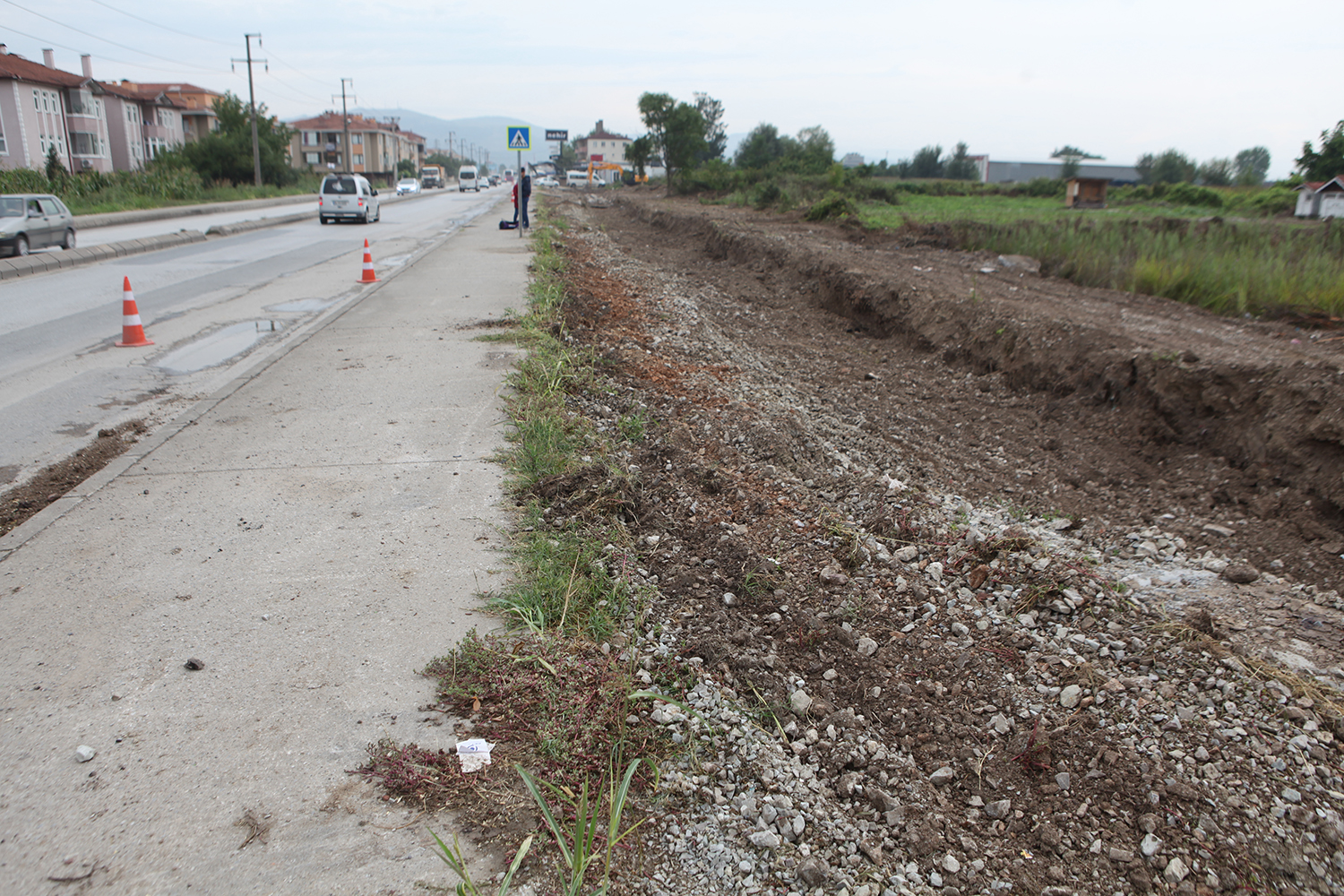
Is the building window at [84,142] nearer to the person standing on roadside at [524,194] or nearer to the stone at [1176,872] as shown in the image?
the person standing on roadside at [524,194]

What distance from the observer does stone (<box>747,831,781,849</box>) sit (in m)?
2.53

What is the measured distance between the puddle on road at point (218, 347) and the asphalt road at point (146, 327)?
0.06 feet

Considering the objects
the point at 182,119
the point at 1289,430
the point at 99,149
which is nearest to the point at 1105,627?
the point at 1289,430

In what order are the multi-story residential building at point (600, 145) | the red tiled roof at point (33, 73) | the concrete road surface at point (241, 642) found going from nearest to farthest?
1. the concrete road surface at point (241, 642)
2. the red tiled roof at point (33, 73)
3. the multi-story residential building at point (600, 145)

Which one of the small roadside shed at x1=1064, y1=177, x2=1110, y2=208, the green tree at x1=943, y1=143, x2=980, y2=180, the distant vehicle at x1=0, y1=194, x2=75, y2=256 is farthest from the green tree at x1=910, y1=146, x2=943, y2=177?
the distant vehicle at x1=0, y1=194, x2=75, y2=256

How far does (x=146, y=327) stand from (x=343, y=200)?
72.3 feet

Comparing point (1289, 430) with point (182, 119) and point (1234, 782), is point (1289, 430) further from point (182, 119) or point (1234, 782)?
point (182, 119)

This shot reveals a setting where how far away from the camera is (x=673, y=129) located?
59.1m

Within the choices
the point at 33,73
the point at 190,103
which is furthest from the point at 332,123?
the point at 33,73

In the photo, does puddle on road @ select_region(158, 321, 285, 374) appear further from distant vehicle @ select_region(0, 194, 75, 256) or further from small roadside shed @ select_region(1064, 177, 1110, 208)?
small roadside shed @ select_region(1064, 177, 1110, 208)

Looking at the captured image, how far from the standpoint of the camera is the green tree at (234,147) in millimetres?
54844

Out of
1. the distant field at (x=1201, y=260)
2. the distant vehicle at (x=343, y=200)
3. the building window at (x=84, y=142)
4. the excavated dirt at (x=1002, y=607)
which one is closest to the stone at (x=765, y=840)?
the excavated dirt at (x=1002, y=607)

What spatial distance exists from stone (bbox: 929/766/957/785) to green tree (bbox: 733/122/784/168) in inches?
2902

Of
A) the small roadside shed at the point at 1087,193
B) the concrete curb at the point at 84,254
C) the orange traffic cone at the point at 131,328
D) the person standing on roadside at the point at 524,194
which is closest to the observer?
the orange traffic cone at the point at 131,328
